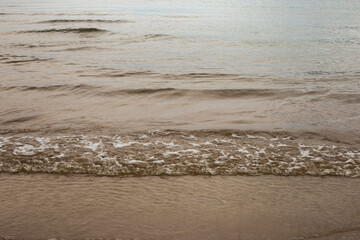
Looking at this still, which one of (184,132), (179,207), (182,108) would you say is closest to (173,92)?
(182,108)

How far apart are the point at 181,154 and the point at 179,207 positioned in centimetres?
127

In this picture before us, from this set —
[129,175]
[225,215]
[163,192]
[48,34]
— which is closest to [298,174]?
[225,215]

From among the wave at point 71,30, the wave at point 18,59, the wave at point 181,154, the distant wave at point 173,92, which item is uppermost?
the wave at point 71,30

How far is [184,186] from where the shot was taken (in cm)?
397

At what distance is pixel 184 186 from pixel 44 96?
18.2 feet

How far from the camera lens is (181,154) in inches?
188

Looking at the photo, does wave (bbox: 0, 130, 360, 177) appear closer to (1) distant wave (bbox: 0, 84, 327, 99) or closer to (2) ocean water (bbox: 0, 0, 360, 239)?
(2) ocean water (bbox: 0, 0, 360, 239)

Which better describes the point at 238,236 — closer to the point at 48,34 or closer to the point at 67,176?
the point at 67,176

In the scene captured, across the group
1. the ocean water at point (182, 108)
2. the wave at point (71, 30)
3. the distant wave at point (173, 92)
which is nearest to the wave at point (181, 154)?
the ocean water at point (182, 108)

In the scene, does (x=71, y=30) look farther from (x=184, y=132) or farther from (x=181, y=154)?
(x=181, y=154)

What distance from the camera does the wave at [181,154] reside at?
4.34m

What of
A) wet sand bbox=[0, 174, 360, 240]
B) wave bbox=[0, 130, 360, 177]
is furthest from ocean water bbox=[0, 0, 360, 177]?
wet sand bbox=[0, 174, 360, 240]

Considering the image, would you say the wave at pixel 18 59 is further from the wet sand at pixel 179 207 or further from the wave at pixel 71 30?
the wet sand at pixel 179 207

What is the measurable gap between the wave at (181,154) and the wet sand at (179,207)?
0.65 ft
